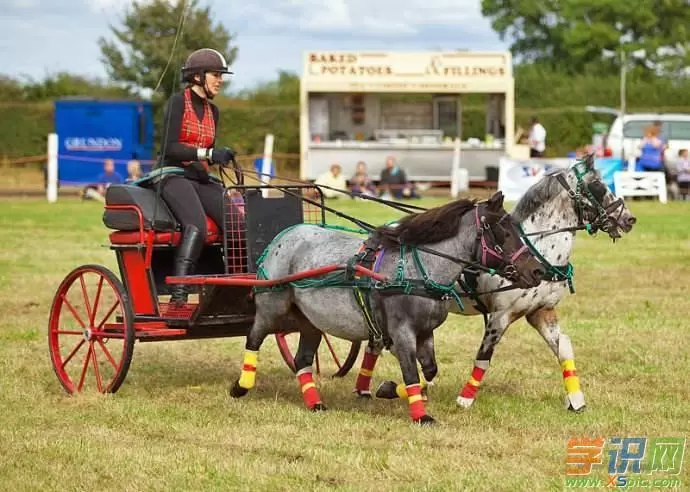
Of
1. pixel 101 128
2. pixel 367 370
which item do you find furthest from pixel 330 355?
pixel 101 128

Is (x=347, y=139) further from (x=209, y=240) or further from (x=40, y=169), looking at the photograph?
(x=209, y=240)

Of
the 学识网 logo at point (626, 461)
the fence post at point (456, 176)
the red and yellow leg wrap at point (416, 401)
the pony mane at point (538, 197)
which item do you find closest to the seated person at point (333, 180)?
the fence post at point (456, 176)

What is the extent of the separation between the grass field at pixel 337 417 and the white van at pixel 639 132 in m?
16.3

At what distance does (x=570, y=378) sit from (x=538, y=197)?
114 cm

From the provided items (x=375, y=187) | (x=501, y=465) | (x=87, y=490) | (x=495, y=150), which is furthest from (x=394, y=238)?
(x=495, y=150)

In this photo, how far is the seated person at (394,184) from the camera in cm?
2827

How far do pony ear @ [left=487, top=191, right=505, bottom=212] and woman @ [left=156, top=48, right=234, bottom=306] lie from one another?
6.31 ft

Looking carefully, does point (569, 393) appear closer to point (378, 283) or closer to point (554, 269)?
point (554, 269)

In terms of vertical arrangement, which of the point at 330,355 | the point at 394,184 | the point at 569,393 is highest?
the point at 394,184

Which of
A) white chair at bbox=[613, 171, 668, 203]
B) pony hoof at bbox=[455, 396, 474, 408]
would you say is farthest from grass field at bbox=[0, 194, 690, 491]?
white chair at bbox=[613, 171, 668, 203]

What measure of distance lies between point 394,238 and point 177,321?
173 cm

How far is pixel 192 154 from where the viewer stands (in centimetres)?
894

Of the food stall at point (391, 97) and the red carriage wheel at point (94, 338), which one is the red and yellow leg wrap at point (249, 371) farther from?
the food stall at point (391, 97)

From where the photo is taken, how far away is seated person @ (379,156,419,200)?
2827cm
